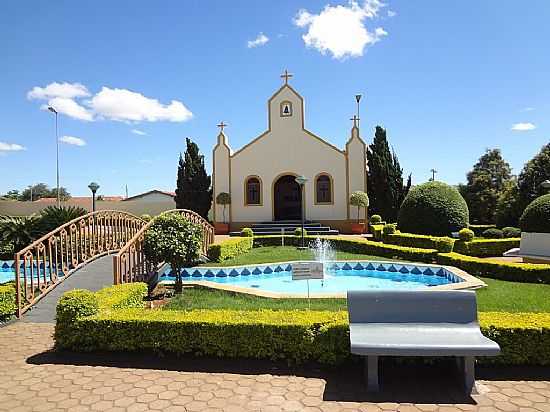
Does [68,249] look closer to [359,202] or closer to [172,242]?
[172,242]

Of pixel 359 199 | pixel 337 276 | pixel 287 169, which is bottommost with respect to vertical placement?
pixel 337 276

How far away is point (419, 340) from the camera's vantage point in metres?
4.26

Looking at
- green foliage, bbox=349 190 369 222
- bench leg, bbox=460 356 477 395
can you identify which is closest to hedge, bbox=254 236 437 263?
green foliage, bbox=349 190 369 222

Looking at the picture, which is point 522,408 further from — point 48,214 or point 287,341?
point 48,214

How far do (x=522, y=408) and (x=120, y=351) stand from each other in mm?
4698

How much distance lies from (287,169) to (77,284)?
19060 millimetres

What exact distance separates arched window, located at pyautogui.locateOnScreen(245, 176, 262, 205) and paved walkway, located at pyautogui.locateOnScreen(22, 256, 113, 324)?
52.7 ft

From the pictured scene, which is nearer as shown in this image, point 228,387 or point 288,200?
point 228,387

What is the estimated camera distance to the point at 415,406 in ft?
12.8

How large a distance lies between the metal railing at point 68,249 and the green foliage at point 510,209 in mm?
23456

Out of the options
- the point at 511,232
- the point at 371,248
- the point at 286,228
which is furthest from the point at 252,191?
the point at 511,232

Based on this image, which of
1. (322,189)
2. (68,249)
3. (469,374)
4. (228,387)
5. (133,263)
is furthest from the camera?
(322,189)

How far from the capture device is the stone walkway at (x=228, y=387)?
3980 millimetres

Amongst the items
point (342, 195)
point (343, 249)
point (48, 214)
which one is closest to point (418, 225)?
point (343, 249)
